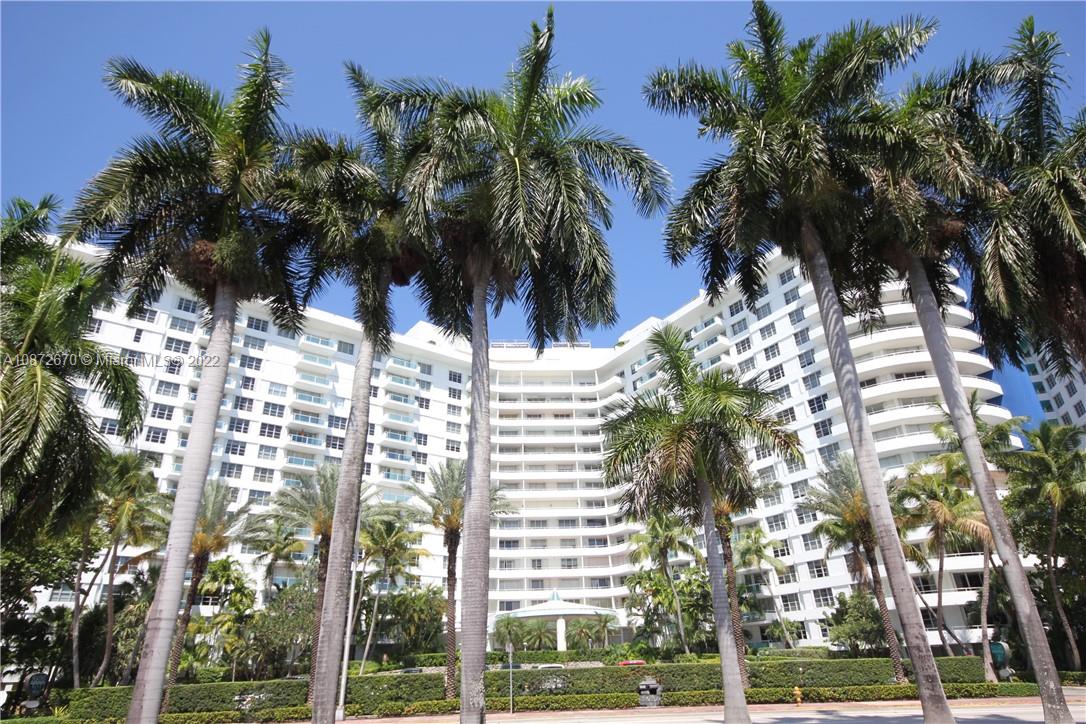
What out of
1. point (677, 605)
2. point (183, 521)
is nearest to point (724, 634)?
point (183, 521)

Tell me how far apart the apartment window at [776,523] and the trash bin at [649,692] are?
34.8 meters

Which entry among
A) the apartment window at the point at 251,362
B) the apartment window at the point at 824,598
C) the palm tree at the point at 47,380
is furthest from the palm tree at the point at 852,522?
the apartment window at the point at 251,362

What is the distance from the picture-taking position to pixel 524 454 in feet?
284

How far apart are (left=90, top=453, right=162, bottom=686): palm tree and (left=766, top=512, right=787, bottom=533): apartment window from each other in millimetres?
53187

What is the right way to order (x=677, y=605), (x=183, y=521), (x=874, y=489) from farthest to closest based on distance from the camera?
(x=677, y=605) → (x=874, y=489) → (x=183, y=521)

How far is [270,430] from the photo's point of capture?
69375 millimetres

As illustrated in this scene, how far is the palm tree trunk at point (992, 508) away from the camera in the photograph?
12.8m

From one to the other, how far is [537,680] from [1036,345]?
26835 millimetres

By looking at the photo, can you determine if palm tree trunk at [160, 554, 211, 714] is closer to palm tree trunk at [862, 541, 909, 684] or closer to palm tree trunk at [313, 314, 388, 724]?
palm tree trunk at [313, 314, 388, 724]

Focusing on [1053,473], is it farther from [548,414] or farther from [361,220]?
[548,414]

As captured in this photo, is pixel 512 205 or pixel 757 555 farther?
pixel 757 555

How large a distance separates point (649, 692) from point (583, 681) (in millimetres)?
3371

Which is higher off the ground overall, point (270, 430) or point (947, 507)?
point (270, 430)

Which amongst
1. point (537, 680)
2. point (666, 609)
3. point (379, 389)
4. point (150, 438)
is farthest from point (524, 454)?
point (537, 680)
